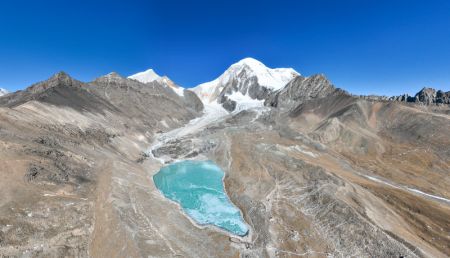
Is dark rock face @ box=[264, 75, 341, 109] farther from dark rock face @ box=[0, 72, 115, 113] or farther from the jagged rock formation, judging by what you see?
dark rock face @ box=[0, 72, 115, 113]

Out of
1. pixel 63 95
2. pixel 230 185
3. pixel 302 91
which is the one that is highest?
pixel 302 91

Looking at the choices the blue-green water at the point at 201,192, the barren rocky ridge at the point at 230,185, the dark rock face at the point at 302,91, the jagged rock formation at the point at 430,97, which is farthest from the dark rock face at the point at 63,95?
the jagged rock formation at the point at 430,97

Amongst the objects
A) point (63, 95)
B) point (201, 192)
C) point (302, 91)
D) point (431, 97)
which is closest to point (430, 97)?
point (431, 97)

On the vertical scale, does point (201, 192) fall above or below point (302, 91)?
below

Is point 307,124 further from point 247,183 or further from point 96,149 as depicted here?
point 96,149

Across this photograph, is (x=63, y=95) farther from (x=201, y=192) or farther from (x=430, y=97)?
(x=430, y=97)

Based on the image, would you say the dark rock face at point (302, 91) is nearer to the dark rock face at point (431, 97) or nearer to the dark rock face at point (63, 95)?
the dark rock face at point (431, 97)
